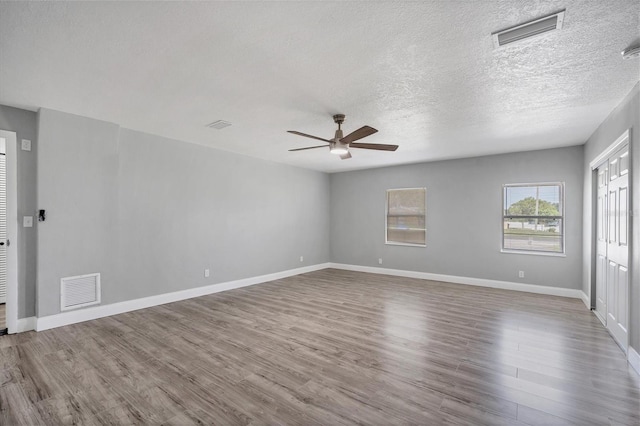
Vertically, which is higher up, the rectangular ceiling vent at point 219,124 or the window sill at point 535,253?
the rectangular ceiling vent at point 219,124

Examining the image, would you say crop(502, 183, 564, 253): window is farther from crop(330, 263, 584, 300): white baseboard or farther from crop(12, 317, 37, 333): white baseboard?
crop(12, 317, 37, 333): white baseboard

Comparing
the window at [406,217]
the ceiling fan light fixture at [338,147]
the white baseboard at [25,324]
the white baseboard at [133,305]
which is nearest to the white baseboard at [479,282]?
the window at [406,217]

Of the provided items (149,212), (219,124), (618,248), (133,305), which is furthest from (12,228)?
(618,248)

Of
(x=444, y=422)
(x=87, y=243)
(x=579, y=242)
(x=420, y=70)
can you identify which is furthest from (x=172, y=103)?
(x=579, y=242)

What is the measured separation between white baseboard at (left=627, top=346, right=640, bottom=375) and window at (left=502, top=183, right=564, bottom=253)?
2.97m

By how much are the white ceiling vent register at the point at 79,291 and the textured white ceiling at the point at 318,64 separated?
6.85 ft

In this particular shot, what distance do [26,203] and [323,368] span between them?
12.9ft

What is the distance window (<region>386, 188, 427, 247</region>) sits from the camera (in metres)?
6.90

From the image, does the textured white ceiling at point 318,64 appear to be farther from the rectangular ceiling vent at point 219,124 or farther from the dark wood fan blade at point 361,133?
the dark wood fan blade at point 361,133

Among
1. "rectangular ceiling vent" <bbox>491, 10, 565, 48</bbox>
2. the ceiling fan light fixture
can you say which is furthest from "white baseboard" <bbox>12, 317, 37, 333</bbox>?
"rectangular ceiling vent" <bbox>491, 10, 565, 48</bbox>

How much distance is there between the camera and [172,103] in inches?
133

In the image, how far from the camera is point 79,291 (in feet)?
12.6

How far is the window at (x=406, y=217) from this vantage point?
690 centimetres

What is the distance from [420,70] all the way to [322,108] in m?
1.21
